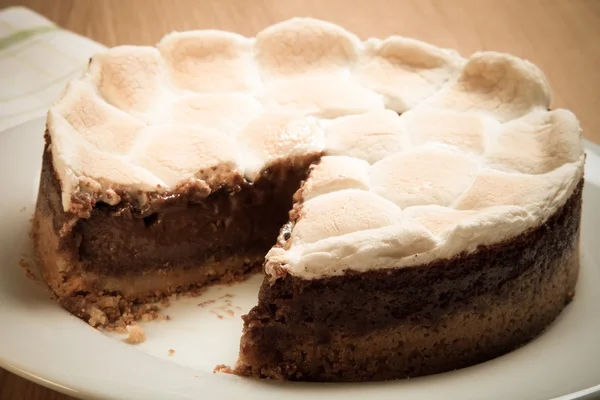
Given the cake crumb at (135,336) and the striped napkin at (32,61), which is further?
the striped napkin at (32,61)

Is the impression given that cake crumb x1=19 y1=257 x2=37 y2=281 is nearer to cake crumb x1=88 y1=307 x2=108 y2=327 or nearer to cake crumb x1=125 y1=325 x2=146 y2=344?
cake crumb x1=88 y1=307 x2=108 y2=327

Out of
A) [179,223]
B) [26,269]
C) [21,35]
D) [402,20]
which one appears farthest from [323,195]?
[402,20]

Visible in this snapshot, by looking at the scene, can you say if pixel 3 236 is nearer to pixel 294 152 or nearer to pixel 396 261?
pixel 294 152

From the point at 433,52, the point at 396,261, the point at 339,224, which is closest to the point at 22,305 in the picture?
the point at 339,224

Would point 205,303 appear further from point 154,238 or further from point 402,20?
point 402,20

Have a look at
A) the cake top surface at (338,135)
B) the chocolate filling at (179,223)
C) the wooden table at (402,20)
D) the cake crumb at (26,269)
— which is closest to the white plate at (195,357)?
the cake crumb at (26,269)

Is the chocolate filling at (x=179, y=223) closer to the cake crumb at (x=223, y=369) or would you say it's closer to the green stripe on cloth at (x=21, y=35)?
the cake crumb at (x=223, y=369)
